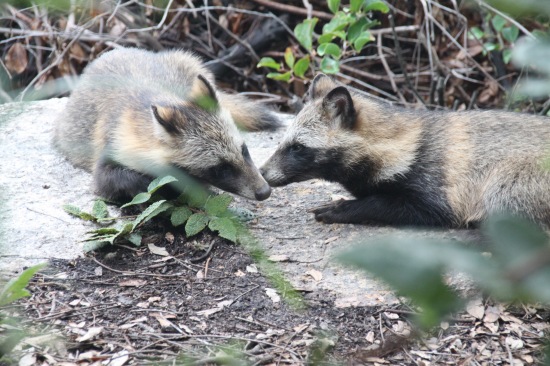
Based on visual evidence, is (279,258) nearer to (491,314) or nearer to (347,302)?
(347,302)

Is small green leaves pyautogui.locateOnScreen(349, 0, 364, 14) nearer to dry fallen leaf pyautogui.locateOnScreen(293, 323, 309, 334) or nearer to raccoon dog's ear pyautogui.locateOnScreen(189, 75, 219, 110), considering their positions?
raccoon dog's ear pyautogui.locateOnScreen(189, 75, 219, 110)

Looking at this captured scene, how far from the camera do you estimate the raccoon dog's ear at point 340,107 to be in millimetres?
5219

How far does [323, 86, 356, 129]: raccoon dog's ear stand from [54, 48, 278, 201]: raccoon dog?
0.77 m

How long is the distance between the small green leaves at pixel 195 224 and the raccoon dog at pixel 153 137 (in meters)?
→ 0.44

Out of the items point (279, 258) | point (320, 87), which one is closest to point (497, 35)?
point (320, 87)

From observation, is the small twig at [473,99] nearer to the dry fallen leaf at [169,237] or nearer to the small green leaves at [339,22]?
the small green leaves at [339,22]

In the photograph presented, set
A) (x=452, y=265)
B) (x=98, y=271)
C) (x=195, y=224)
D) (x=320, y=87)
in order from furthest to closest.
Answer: (x=320, y=87) < (x=195, y=224) < (x=98, y=271) < (x=452, y=265)

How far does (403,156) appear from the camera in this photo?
5.31 meters

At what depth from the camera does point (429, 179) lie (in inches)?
206

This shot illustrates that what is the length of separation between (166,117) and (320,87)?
1354 mm

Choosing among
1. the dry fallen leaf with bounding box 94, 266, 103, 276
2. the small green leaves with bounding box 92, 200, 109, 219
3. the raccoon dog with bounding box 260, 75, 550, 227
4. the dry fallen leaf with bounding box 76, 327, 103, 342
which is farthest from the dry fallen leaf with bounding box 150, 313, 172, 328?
the raccoon dog with bounding box 260, 75, 550, 227

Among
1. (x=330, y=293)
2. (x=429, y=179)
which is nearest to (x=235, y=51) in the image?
(x=429, y=179)

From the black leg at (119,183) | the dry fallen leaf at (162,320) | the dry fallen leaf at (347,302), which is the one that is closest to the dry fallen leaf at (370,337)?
the dry fallen leaf at (347,302)

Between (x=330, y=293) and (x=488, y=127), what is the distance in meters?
1.98
